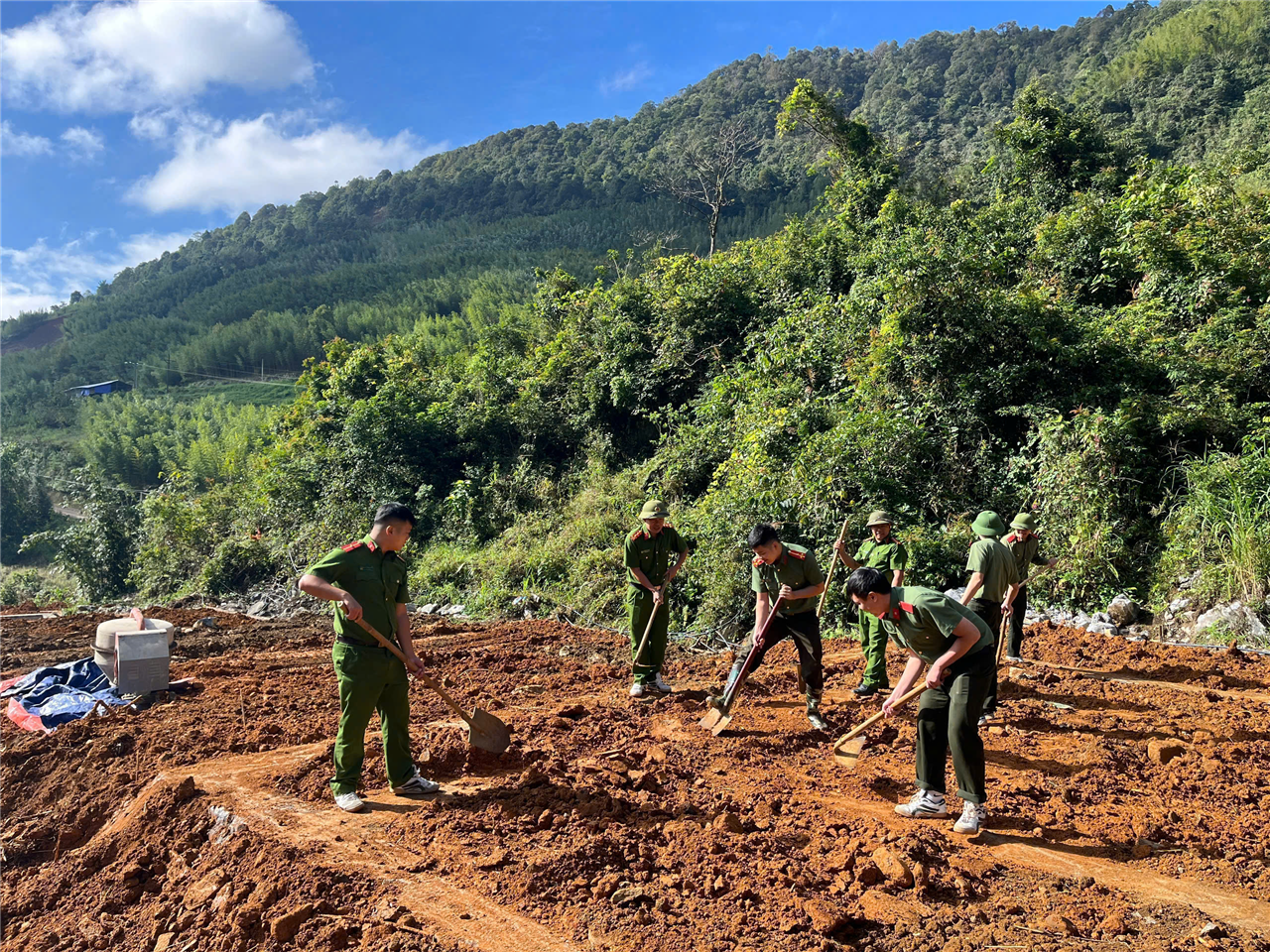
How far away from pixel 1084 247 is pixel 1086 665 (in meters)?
8.42

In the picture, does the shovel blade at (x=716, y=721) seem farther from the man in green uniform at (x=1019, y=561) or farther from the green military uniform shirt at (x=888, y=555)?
the man in green uniform at (x=1019, y=561)

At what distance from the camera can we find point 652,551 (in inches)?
265

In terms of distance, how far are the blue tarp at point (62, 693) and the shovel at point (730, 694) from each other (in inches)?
204

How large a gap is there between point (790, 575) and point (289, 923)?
3.71 metres

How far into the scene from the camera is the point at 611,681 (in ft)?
24.8

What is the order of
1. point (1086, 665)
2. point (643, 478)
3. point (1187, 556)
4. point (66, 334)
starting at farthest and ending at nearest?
point (66, 334)
point (643, 478)
point (1187, 556)
point (1086, 665)

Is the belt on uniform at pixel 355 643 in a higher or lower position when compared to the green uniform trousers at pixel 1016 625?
higher

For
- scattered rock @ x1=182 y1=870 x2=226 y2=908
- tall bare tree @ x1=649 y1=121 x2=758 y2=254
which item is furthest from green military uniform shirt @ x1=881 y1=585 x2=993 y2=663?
tall bare tree @ x1=649 y1=121 x2=758 y2=254

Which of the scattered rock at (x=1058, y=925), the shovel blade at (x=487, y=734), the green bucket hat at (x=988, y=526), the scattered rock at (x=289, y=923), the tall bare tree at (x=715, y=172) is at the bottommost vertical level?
the scattered rock at (x=1058, y=925)

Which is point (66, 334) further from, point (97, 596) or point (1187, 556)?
point (1187, 556)

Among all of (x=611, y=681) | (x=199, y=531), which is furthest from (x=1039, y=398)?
(x=199, y=531)

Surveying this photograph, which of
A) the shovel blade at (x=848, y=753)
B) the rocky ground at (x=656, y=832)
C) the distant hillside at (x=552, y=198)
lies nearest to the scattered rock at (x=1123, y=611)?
the rocky ground at (x=656, y=832)

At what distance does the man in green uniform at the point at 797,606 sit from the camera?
5.71 m

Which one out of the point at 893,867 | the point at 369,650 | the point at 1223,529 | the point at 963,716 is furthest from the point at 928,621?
the point at 1223,529
